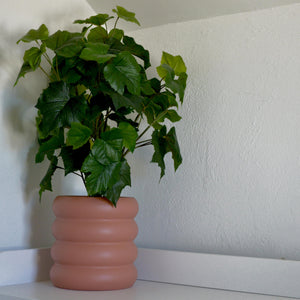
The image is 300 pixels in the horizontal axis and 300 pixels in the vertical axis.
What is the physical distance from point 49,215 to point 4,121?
39 centimetres

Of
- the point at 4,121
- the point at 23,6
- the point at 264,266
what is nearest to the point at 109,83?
the point at 4,121

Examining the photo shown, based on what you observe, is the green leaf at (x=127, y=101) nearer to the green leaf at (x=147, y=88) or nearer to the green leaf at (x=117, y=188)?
the green leaf at (x=147, y=88)

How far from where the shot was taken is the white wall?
1.47 meters

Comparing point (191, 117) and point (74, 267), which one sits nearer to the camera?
point (74, 267)

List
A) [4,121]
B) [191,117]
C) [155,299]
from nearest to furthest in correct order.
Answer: [155,299]
[4,121]
[191,117]

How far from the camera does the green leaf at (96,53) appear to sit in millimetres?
1268

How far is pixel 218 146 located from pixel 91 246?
21.9 inches

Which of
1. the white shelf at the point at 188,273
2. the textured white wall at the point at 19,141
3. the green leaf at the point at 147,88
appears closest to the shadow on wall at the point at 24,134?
the textured white wall at the point at 19,141

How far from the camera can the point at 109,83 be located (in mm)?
1305

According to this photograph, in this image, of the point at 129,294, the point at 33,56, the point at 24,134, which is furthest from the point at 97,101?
the point at 129,294

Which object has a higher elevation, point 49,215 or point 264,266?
point 49,215

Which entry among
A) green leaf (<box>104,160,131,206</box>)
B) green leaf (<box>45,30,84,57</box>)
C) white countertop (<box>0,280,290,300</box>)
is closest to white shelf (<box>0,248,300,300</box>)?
white countertop (<box>0,280,290,300</box>)

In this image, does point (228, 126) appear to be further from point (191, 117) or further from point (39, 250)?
point (39, 250)

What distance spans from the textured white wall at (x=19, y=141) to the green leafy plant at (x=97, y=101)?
0.36 feet
